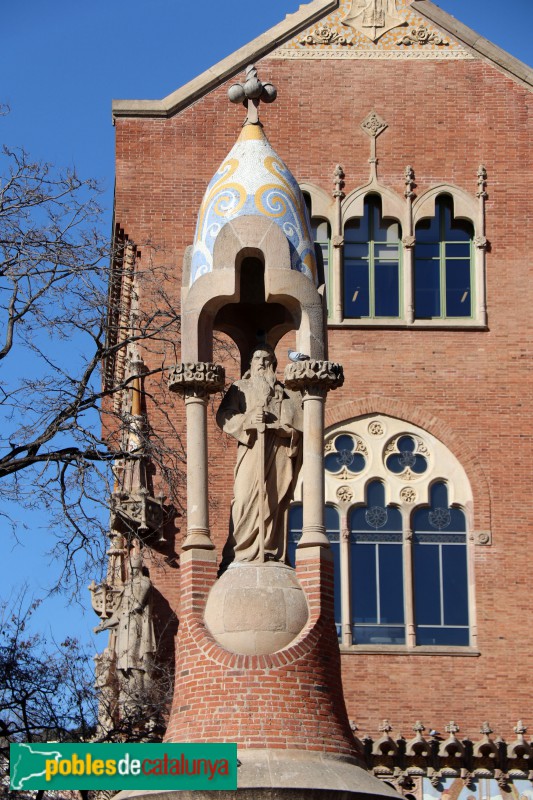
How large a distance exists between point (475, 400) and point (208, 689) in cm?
1796

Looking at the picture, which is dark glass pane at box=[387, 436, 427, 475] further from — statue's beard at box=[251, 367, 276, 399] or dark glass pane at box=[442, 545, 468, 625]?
statue's beard at box=[251, 367, 276, 399]

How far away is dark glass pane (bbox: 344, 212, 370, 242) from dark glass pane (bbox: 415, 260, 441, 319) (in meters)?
0.98

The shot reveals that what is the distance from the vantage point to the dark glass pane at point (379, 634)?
30.2m

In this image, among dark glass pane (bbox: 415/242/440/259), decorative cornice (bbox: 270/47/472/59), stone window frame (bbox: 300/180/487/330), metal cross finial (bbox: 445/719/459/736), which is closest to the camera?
metal cross finial (bbox: 445/719/459/736)

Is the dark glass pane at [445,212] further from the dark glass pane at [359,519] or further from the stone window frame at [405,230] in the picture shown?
the dark glass pane at [359,519]

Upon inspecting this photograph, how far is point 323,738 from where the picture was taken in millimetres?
14102

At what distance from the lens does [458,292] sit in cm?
3238

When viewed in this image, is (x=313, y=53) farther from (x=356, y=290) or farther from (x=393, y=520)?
(x=393, y=520)

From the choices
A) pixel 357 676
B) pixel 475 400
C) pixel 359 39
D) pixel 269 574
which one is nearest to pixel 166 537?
pixel 357 676

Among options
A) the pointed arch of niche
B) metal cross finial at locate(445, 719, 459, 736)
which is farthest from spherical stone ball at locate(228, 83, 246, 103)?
metal cross finial at locate(445, 719, 459, 736)

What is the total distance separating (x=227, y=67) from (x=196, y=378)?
18661 mm

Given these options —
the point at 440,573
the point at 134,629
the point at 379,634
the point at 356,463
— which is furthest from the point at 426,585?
the point at 134,629

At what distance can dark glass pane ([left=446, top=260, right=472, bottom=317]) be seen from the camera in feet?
106

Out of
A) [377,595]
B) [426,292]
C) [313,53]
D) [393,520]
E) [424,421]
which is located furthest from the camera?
[313,53]
